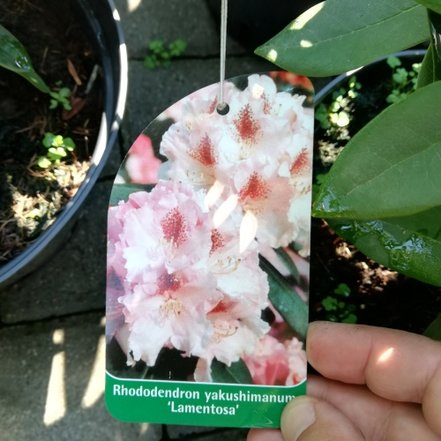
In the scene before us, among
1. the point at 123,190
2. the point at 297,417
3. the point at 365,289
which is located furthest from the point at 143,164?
the point at 365,289

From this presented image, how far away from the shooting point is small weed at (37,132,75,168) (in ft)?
3.24

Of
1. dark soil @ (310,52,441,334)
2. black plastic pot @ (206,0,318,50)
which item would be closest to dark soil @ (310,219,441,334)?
dark soil @ (310,52,441,334)

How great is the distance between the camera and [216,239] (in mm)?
752

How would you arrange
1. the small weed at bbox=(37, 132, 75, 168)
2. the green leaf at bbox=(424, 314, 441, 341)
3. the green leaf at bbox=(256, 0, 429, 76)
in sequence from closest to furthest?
the green leaf at bbox=(256, 0, 429, 76) < the green leaf at bbox=(424, 314, 441, 341) < the small weed at bbox=(37, 132, 75, 168)

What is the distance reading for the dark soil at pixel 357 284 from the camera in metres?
1.01

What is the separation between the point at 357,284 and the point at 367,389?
0.77 feet

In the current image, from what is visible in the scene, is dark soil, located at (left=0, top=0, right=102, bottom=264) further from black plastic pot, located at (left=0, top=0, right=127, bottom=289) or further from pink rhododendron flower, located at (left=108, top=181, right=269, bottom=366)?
pink rhododendron flower, located at (left=108, top=181, right=269, bottom=366)

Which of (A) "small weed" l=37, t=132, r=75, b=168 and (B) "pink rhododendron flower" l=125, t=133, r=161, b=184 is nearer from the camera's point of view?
(B) "pink rhododendron flower" l=125, t=133, r=161, b=184

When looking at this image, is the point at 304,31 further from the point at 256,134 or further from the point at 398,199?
the point at 398,199

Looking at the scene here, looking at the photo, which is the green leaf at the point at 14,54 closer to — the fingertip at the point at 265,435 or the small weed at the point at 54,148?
the small weed at the point at 54,148

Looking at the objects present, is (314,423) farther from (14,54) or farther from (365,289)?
(14,54)

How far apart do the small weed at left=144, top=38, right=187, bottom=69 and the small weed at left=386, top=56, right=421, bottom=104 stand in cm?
41

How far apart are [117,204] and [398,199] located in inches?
14.0

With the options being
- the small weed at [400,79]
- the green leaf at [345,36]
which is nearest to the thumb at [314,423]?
the green leaf at [345,36]
